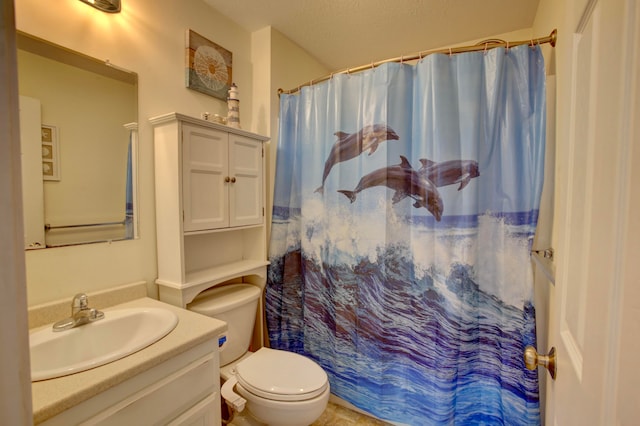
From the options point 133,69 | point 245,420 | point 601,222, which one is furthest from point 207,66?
point 245,420

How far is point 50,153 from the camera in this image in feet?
3.67

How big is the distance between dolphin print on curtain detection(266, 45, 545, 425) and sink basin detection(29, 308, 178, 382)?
2.90ft

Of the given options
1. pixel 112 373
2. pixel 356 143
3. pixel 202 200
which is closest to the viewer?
pixel 112 373

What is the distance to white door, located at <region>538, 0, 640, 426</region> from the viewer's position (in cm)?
32

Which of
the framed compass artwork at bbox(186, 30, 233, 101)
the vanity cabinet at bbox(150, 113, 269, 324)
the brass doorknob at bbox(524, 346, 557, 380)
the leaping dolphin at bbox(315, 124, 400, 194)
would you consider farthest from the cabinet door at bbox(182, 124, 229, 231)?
the brass doorknob at bbox(524, 346, 557, 380)

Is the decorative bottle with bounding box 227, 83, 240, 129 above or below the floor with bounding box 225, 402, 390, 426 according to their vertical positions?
above

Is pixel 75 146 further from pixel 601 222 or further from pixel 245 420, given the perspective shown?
pixel 601 222

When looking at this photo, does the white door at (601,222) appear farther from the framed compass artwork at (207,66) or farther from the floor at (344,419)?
the framed compass artwork at (207,66)

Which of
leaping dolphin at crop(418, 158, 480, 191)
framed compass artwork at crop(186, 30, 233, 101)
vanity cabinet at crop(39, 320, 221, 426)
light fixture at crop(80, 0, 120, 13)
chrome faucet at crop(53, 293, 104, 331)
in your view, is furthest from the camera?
framed compass artwork at crop(186, 30, 233, 101)

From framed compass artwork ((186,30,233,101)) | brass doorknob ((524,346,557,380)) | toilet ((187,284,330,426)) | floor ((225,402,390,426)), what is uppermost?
framed compass artwork ((186,30,233,101))

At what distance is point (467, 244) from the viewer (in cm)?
134

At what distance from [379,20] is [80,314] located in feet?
7.19

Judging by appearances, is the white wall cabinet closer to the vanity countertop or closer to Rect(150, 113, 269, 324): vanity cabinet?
Rect(150, 113, 269, 324): vanity cabinet

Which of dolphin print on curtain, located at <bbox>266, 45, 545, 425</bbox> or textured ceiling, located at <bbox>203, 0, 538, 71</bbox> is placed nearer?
dolphin print on curtain, located at <bbox>266, 45, 545, 425</bbox>
